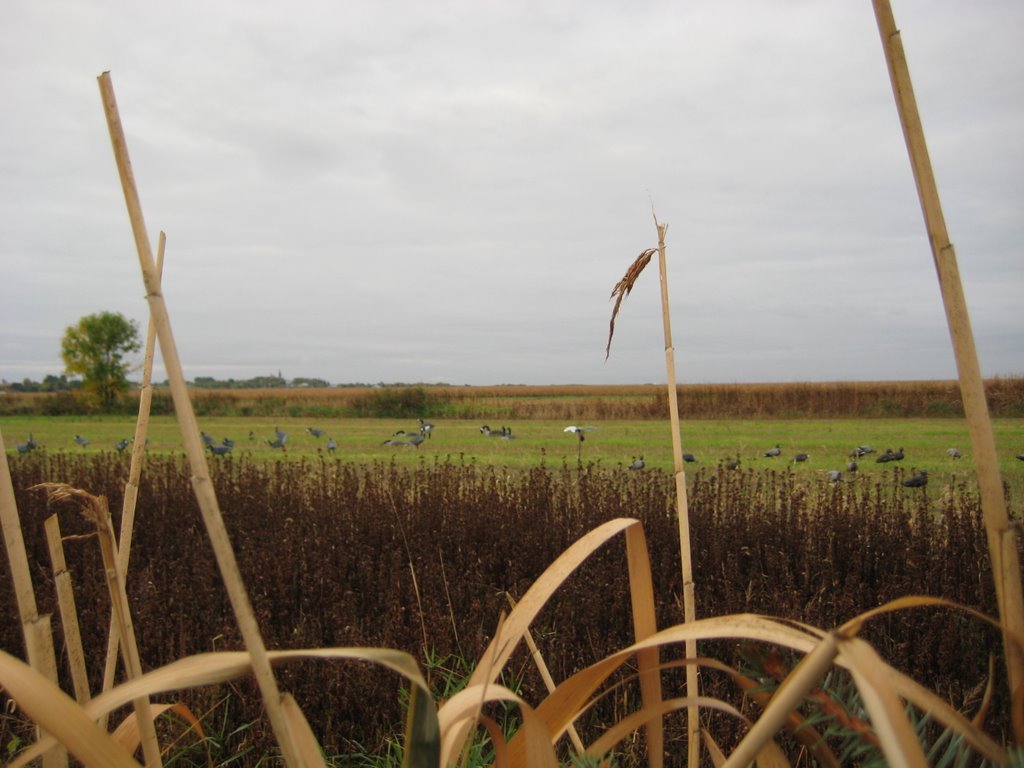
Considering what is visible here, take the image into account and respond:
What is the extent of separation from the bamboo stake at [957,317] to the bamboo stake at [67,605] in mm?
851

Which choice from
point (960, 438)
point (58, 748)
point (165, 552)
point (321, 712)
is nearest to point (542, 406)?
point (960, 438)

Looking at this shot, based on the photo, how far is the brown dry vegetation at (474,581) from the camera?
108 inches

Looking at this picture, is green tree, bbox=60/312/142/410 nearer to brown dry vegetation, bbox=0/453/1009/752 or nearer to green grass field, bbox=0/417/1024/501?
green grass field, bbox=0/417/1024/501

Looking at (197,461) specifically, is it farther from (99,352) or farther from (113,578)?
(99,352)

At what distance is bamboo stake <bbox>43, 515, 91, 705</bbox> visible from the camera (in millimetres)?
812

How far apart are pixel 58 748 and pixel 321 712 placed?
208 cm

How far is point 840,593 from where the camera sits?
371 cm

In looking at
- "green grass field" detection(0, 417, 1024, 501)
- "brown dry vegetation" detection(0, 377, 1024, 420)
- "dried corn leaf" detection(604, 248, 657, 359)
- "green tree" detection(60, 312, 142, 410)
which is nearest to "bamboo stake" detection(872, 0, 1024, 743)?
"dried corn leaf" detection(604, 248, 657, 359)

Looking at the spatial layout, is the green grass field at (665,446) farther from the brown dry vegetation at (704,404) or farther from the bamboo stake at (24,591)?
the bamboo stake at (24,591)

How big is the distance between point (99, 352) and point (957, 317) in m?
57.5

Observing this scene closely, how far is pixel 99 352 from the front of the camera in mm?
50500

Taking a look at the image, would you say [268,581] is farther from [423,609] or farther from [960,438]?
[960,438]

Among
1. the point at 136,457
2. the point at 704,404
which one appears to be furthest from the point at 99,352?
the point at 136,457

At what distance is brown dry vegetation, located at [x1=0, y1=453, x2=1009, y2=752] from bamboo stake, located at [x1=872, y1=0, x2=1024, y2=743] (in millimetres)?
1640
